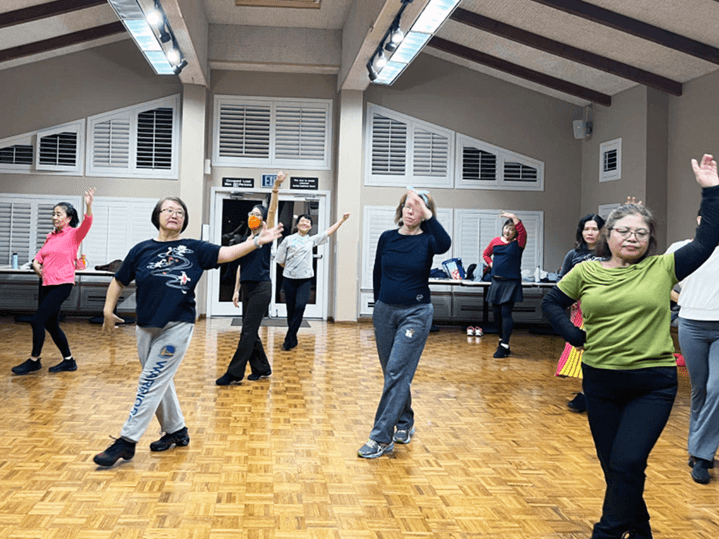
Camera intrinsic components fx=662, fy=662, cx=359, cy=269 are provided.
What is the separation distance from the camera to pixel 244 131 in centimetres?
1141

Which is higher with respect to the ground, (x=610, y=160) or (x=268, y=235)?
(x=610, y=160)

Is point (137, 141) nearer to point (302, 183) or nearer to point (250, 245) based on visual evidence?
point (302, 183)

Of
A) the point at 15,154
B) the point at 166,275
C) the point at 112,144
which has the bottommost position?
the point at 166,275

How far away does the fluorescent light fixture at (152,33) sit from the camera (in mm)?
6844

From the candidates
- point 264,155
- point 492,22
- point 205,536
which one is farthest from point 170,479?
point 264,155

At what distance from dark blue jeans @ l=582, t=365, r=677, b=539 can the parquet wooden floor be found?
0.48 metres

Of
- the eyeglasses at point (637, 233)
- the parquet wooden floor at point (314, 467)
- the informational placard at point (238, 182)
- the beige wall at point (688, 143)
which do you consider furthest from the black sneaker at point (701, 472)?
the informational placard at point (238, 182)

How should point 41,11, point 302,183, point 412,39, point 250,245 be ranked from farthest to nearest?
1. point 302,183
2. point 41,11
3. point 412,39
4. point 250,245

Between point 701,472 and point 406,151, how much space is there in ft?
28.9

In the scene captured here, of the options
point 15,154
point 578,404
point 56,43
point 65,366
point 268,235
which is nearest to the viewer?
point 268,235

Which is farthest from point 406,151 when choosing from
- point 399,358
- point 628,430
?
point 628,430

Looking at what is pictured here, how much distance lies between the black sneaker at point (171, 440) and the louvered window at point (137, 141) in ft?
26.8

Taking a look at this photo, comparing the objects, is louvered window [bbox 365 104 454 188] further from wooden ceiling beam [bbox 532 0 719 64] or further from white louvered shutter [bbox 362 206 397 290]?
wooden ceiling beam [bbox 532 0 719 64]

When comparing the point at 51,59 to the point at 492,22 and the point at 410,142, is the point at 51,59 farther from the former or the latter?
the point at 492,22
